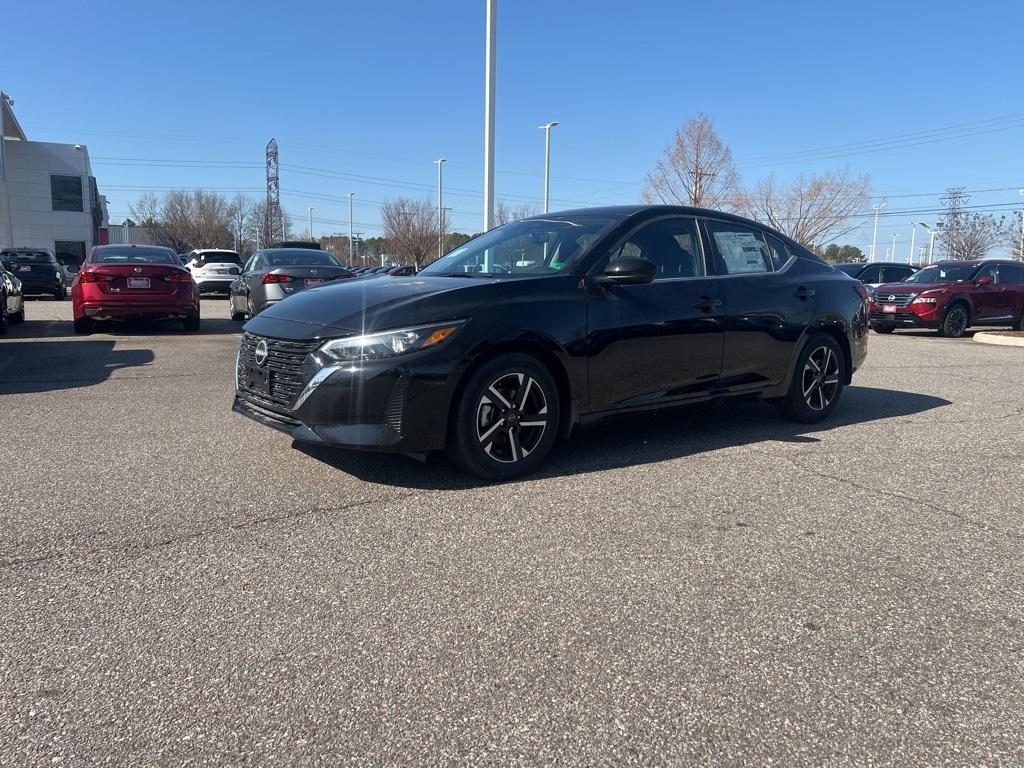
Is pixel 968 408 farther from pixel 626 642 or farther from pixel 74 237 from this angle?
pixel 74 237

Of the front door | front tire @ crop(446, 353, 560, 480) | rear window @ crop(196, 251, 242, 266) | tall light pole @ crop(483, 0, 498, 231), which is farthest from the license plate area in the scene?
rear window @ crop(196, 251, 242, 266)

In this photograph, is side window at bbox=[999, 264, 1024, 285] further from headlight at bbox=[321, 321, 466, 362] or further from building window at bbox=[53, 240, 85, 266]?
building window at bbox=[53, 240, 85, 266]

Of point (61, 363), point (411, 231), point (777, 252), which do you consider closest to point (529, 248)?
point (777, 252)

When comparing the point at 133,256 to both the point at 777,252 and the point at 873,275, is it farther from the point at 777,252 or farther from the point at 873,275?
the point at 873,275

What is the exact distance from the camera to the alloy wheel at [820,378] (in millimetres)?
6328

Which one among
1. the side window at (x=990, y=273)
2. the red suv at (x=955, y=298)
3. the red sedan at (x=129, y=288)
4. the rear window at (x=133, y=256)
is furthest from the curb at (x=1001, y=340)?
the rear window at (x=133, y=256)

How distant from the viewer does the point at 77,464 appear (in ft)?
15.9

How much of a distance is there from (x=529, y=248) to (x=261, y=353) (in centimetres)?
189

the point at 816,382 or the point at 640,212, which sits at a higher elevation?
the point at 640,212

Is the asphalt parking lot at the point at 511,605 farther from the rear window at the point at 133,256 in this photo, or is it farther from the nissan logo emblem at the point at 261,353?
the rear window at the point at 133,256

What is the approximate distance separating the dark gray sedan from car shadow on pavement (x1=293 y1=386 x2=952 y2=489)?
637 centimetres

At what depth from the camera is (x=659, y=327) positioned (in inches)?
203

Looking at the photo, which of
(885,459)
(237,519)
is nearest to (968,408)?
(885,459)

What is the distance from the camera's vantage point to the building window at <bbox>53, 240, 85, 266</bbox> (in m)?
52.4
